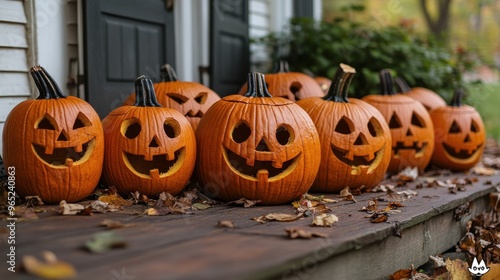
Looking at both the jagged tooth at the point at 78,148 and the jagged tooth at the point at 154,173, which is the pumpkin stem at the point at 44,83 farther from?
the jagged tooth at the point at 154,173

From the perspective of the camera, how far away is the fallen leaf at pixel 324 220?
2459mm

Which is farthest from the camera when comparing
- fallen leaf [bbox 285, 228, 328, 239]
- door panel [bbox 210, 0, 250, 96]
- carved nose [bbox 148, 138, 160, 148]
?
door panel [bbox 210, 0, 250, 96]

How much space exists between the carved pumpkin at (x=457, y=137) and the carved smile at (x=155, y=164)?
2.33m

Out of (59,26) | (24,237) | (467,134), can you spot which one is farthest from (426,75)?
(24,237)

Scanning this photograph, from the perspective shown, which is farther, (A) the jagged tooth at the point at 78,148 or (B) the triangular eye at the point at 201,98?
(B) the triangular eye at the point at 201,98

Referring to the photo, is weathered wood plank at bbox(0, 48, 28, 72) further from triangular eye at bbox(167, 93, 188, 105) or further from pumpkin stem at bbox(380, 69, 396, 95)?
pumpkin stem at bbox(380, 69, 396, 95)

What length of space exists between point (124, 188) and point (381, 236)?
1.34m

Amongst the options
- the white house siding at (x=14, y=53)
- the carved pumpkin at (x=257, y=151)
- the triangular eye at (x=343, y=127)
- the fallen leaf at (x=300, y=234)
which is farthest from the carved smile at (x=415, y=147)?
the white house siding at (x=14, y=53)

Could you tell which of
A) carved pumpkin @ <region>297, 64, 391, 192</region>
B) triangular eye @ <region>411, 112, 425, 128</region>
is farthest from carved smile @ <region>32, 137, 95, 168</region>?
triangular eye @ <region>411, 112, 425, 128</region>

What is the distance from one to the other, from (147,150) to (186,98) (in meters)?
0.84

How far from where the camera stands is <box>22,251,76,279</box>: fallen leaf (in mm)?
1667

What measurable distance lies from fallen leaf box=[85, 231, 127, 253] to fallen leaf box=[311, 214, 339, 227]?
0.85m

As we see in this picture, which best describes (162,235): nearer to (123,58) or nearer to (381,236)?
(381,236)

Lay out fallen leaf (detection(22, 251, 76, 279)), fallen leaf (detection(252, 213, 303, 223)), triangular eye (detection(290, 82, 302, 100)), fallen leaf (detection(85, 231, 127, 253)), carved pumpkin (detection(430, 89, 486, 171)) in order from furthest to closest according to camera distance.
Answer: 1. carved pumpkin (detection(430, 89, 486, 171))
2. triangular eye (detection(290, 82, 302, 100))
3. fallen leaf (detection(252, 213, 303, 223))
4. fallen leaf (detection(85, 231, 127, 253))
5. fallen leaf (detection(22, 251, 76, 279))
